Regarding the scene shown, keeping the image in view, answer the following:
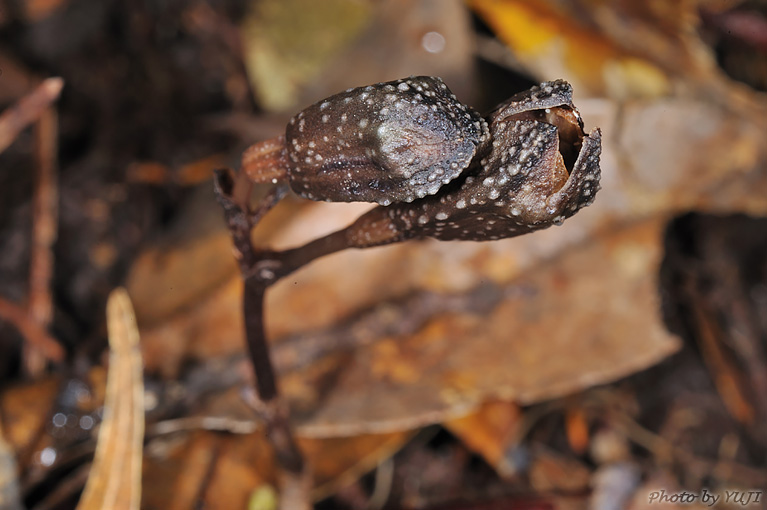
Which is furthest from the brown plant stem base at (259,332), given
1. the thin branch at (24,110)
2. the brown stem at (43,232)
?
the thin branch at (24,110)

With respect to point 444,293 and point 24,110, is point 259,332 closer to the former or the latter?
point 444,293

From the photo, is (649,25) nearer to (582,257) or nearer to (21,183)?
(582,257)

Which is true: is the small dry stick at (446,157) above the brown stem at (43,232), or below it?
above

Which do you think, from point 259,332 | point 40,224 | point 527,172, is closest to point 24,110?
point 40,224

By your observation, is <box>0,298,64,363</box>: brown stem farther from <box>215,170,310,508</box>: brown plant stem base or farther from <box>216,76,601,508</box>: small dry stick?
<box>216,76,601,508</box>: small dry stick

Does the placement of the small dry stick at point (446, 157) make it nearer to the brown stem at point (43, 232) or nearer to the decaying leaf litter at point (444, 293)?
the decaying leaf litter at point (444, 293)

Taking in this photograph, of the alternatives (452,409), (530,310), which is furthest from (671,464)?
(452,409)
